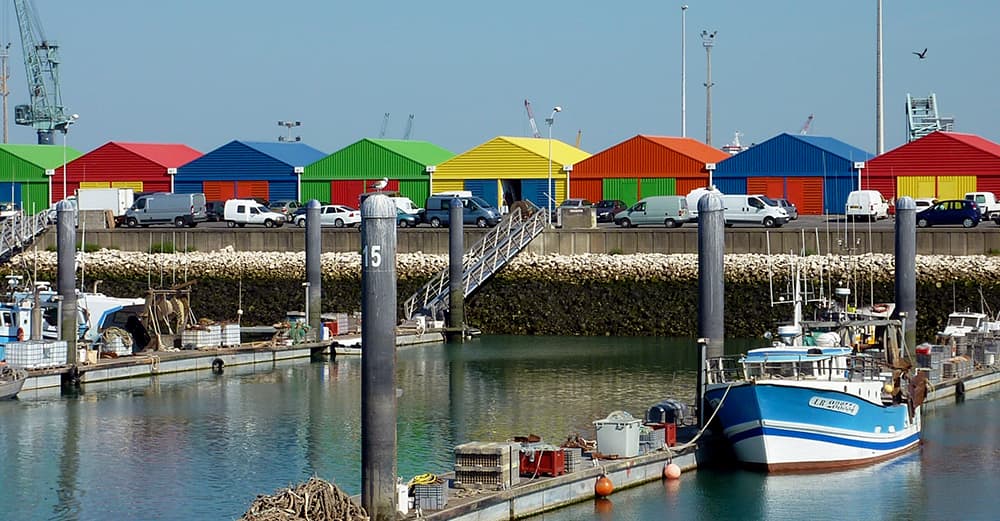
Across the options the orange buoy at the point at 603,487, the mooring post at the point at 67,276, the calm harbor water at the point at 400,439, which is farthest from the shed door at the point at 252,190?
the orange buoy at the point at 603,487

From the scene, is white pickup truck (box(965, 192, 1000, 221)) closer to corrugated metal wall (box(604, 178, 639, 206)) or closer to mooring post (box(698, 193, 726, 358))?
corrugated metal wall (box(604, 178, 639, 206))

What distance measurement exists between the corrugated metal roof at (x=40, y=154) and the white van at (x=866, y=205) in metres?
41.0

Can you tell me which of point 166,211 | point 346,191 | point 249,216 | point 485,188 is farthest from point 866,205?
point 166,211

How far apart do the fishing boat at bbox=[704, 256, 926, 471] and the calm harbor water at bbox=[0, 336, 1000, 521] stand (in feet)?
1.33

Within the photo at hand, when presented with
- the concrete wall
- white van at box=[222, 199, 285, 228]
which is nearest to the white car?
white van at box=[222, 199, 285, 228]

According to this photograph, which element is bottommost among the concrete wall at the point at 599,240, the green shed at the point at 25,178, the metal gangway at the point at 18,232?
the concrete wall at the point at 599,240

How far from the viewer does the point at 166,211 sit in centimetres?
7288

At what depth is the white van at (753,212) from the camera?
6462 cm

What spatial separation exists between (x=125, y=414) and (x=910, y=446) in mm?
17809

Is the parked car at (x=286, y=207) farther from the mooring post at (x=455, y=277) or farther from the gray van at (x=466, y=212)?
the mooring post at (x=455, y=277)

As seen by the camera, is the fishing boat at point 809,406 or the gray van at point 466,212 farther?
the gray van at point 466,212

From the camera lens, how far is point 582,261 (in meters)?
58.1

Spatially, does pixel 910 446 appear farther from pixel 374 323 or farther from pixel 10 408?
pixel 10 408

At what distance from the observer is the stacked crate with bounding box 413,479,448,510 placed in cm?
2420
